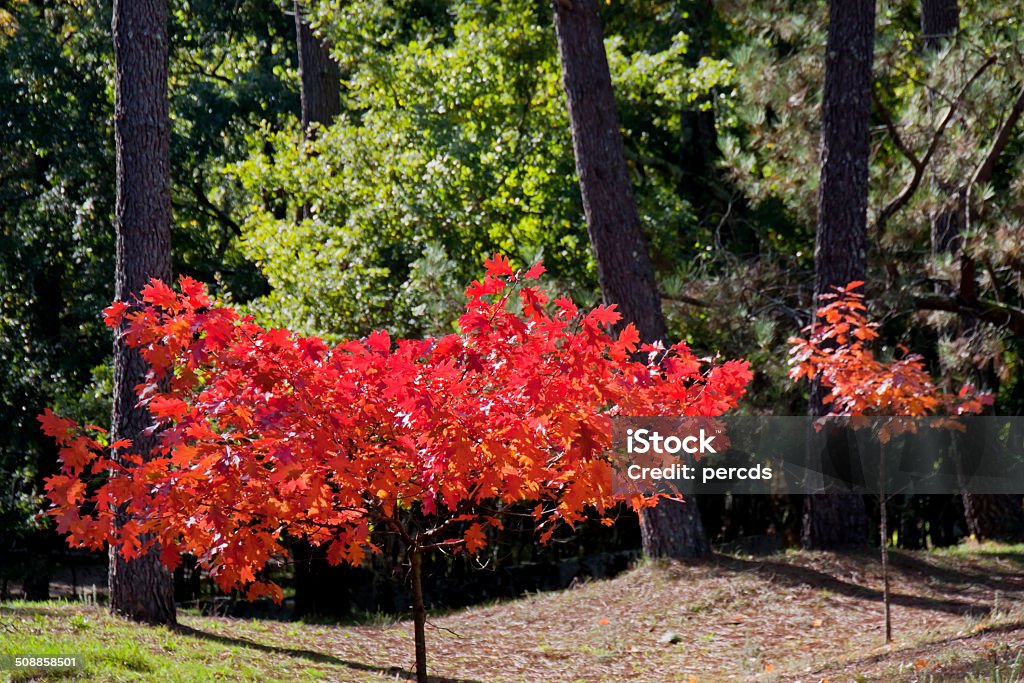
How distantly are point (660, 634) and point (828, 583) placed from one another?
190 centimetres

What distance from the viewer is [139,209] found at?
7.64 m

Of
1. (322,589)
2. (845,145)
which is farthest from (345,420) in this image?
(322,589)

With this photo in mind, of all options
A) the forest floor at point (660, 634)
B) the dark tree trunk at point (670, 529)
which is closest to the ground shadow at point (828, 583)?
the forest floor at point (660, 634)

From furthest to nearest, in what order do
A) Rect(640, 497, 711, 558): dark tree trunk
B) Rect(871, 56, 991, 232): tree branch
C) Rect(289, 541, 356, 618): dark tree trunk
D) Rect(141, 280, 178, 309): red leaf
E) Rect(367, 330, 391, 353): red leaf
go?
1. Rect(289, 541, 356, 618): dark tree trunk
2. Rect(871, 56, 991, 232): tree branch
3. Rect(640, 497, 711, 558): dark tree trunk
4. Rect(367, 330, 391, 353): red leaf
5. Rect(141, 280, 178, 309): red leaf

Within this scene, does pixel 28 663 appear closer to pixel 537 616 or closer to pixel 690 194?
pixel 537 616

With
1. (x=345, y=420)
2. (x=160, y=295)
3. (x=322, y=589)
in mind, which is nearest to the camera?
(x=160, y=295)

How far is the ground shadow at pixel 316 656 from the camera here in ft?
22.4

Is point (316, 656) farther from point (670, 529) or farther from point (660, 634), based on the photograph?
point (670, 529)

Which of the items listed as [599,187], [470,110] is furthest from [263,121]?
[599,187]

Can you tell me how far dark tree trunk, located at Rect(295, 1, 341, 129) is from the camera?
13.9 m

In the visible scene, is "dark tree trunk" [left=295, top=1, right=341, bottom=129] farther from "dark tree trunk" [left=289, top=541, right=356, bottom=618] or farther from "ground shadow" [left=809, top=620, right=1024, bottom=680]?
"ground shadow" [left=809, top=620, right=1024, bottom=680]

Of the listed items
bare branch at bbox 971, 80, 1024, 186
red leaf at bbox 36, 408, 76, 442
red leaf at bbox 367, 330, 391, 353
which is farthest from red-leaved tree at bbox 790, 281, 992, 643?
red leaf at bbox 36, 408, 76, 442

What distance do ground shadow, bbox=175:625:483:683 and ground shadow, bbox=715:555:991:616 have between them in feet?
11.7

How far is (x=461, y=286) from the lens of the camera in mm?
10594
